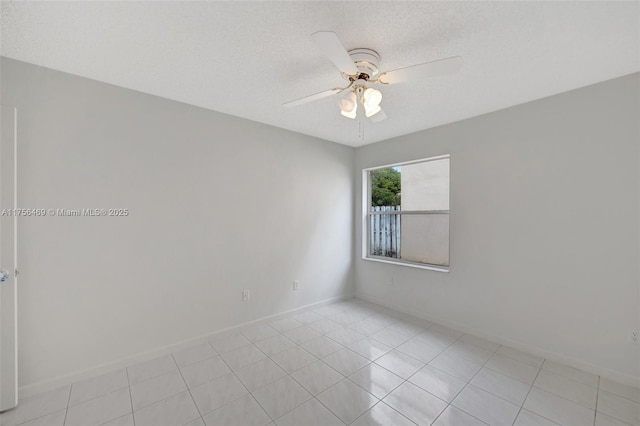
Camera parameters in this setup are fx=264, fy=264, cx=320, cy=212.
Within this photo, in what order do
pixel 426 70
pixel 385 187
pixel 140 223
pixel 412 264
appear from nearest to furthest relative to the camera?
pixel 426 70 < pixel 140 223 < pixel 412 264 < pixel 385 187

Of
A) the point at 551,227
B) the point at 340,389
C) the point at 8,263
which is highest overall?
the point at 551,227

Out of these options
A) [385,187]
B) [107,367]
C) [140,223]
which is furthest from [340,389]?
[385,187]

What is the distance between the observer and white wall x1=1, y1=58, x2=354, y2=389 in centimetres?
200

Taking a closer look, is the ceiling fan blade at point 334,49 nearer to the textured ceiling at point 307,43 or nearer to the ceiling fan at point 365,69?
the ceiling fan at point 365,69

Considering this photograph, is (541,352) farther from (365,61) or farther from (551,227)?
(365,61)

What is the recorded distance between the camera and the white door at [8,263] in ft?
5.88

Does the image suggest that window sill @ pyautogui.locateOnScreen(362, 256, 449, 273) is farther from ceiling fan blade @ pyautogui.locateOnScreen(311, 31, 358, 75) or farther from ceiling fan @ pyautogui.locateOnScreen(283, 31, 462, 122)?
ceiling fan blade @ pyautogui.locateOnScreen(311, 31, 358, 75)

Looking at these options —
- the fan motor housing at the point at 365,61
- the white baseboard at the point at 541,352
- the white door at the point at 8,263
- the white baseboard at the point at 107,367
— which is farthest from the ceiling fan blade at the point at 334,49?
the white baseboard at the point at 541,352

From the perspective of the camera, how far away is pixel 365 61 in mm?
1762

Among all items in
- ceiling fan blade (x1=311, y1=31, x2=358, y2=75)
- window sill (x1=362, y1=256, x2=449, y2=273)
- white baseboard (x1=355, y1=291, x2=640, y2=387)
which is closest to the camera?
ceiling fan blade (x1=311, y1=31, x2=358, y2=75)

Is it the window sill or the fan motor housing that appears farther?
the window sill

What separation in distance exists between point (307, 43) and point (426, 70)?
0.77 metres

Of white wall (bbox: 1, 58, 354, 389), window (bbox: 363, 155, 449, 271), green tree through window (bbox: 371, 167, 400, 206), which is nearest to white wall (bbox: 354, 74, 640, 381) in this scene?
window (bbox: 363, 155, 449, 271)

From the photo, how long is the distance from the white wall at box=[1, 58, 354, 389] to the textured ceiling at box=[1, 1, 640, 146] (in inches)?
14.3
